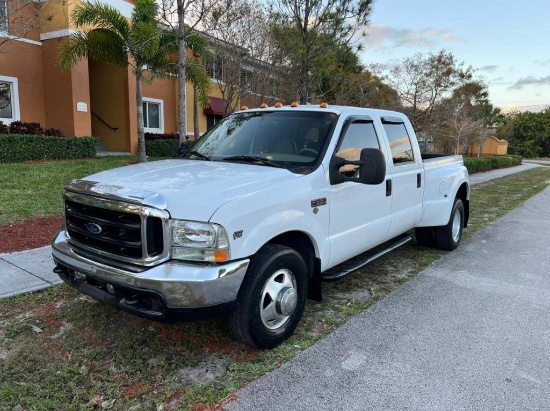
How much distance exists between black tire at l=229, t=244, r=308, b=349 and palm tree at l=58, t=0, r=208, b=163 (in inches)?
411

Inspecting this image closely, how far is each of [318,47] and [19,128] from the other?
32.1ft

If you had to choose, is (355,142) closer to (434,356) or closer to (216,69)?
(434,356)

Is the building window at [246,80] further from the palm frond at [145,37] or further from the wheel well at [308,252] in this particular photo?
the wheel well at [308,252]

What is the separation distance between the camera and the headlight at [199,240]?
9.51ft

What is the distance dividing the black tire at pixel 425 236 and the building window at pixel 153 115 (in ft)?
52.6

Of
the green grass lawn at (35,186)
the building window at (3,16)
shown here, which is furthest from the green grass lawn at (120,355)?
the building window at (3,16)

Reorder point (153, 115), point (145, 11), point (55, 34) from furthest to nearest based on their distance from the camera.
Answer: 1. point (153, 115)
2. point (55, 34)
3. point (145, 11)

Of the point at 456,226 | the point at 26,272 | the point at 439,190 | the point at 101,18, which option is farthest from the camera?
the point at 101,18

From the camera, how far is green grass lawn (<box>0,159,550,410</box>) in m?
2.86

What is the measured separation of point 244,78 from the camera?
54.1 feet

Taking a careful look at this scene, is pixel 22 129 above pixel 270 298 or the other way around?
above

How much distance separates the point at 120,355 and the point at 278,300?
1.27m

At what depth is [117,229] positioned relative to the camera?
3.11m

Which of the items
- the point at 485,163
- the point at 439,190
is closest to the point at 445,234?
the point at 439,190
